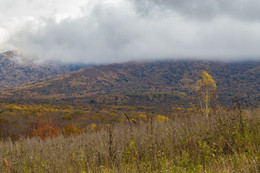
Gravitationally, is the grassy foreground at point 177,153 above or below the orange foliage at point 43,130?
above

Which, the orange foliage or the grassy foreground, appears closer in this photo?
the grassy foreground

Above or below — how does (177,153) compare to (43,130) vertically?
above

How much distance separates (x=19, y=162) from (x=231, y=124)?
7.15 meters

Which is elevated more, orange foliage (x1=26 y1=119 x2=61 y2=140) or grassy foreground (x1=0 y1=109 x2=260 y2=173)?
grassy foreground (x1=0 y1=109 x2=260 y2=173)

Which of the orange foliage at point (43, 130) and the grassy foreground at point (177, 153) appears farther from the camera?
the orange foliage at point (43, 130)

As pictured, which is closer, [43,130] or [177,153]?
[177,153]

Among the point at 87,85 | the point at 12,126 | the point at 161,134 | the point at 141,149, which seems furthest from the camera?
the point at 87,85

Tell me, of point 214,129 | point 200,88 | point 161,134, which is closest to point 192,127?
point 214,129

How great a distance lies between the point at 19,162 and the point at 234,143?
6735 mm

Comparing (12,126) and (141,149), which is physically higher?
(141,149)

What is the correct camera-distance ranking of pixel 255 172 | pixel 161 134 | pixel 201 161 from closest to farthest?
pixel 255 172
pixel 201 161
pixel 161 134

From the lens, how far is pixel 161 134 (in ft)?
24.5

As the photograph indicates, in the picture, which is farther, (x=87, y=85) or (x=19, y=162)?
(x=87, y=85)

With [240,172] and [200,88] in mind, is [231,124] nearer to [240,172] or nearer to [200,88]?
[240,172]
